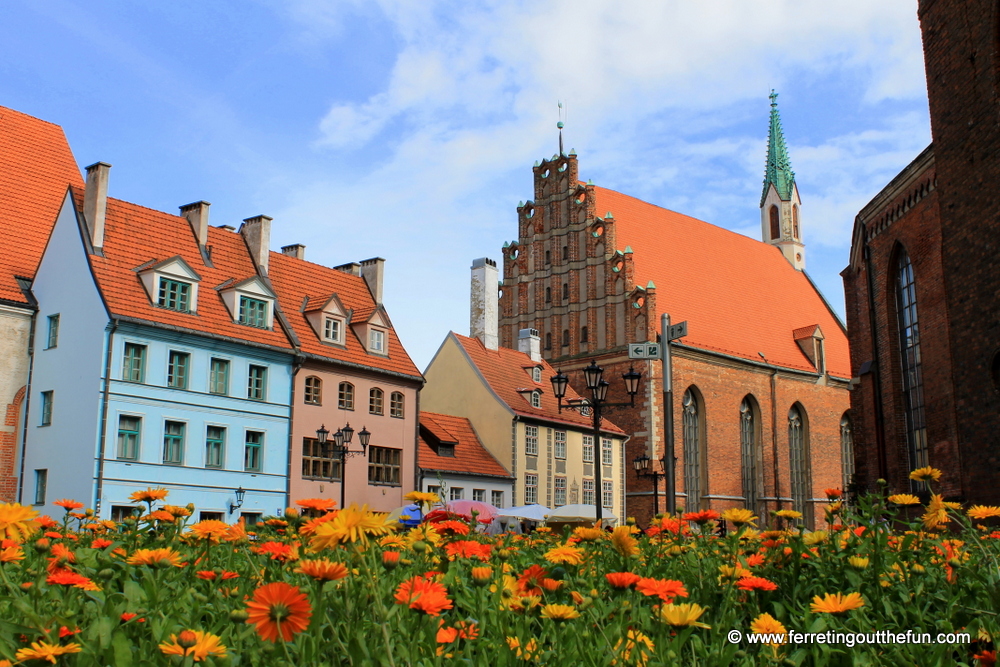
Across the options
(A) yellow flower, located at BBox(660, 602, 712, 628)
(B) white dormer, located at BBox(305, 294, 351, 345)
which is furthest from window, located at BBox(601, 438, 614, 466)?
(A) yellow flower, located at BBox(660, 602, 712, 628)

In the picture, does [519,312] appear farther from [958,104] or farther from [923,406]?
[958,104]

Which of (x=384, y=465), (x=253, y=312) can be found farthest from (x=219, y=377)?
(x=384, y=465)

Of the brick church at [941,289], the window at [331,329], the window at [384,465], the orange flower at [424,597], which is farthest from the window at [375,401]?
the orange flower at [424,597]

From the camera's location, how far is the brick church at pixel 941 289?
1504 centimetres

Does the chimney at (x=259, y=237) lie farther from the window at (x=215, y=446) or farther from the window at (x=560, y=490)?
the window at (x=560, y=490)

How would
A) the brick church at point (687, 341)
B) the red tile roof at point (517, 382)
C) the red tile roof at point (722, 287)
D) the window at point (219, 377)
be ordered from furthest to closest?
Result: the red tile roof at point (722, 287) < the brick church at point (687, 341) < the red tile roof at point (517, 382) < the window at point (219, 377)

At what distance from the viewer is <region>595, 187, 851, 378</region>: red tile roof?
151 feet

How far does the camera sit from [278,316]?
30609 mm

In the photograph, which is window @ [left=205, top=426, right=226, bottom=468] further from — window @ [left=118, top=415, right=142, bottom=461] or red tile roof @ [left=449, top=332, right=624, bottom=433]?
red tile roof @ [left=449, top=332, right=624, bottom=433]

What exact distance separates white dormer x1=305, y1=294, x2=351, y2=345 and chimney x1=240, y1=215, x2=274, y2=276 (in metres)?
2.23

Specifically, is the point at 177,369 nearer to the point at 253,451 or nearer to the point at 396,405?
the point at 253,451

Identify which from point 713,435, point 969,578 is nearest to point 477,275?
point 713,435

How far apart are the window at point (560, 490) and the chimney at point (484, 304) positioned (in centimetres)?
681

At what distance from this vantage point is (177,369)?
27.1m
